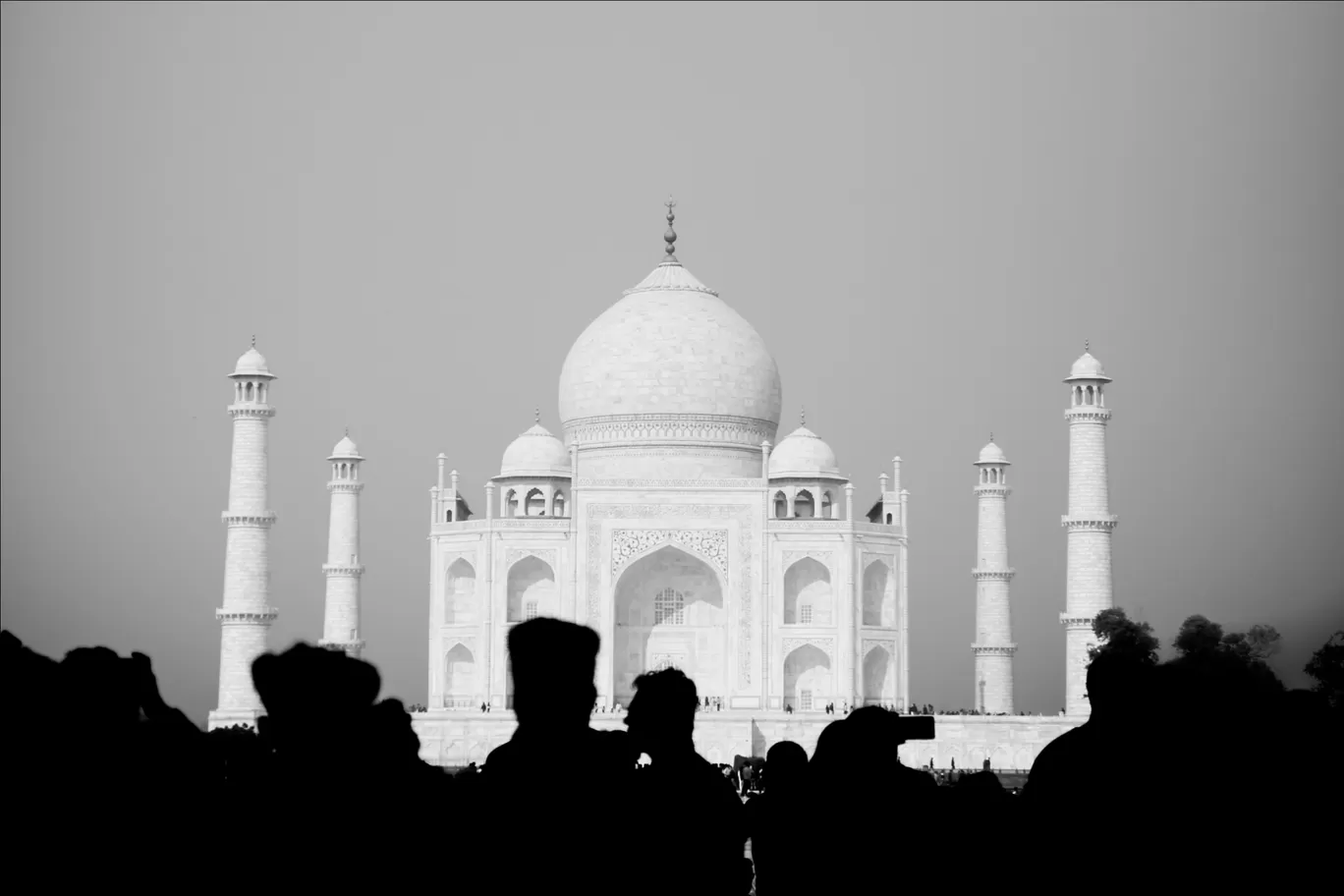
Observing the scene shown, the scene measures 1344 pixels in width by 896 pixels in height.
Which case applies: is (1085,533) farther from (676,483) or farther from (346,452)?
(346,452)

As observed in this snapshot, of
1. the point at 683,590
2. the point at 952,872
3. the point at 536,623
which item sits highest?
the point at 683,590

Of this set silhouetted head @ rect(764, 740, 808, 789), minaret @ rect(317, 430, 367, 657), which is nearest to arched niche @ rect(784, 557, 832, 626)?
minaret @ rect(317, 430, 367, 657)

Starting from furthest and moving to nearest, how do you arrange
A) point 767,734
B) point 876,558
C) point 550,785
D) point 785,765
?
point 876,558 → point 767,734 → point 785,765 → point 550,785

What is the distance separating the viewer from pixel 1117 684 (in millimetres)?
4711

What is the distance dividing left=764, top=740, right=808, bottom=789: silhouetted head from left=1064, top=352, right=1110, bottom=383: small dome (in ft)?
92.2

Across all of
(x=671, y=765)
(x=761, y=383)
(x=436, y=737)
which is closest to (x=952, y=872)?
(x=671, y=765)

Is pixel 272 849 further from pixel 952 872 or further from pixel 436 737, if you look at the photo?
pixel 436 737

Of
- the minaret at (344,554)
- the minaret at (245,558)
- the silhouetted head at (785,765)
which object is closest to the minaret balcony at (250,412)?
the minaret at (245,558)

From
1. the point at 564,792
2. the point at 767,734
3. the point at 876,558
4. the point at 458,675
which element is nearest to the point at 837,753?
the point at 564,792

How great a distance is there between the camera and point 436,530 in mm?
33719

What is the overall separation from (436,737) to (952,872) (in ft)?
85.2

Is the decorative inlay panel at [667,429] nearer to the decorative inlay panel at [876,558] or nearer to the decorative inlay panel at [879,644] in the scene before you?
the decorative inlay panel at [876,558]

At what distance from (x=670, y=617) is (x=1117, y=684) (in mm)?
29080

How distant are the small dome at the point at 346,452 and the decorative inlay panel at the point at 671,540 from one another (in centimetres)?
566
